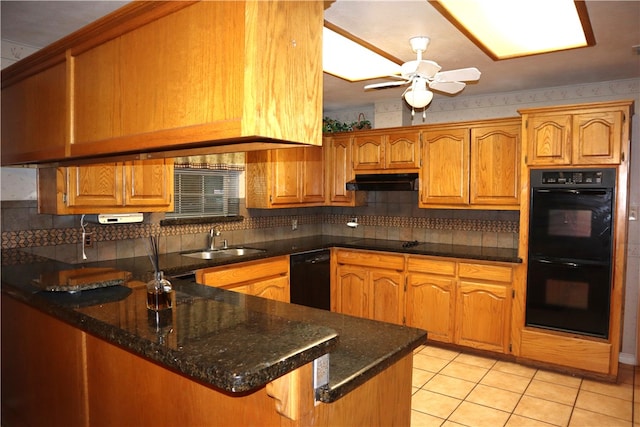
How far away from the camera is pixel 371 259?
175 inches

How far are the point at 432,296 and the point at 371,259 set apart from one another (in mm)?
704

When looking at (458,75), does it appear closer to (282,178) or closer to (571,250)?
(571,250)

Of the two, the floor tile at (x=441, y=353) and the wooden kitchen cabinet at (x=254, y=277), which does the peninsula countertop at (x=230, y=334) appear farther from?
the floor tile at (x=441, y=353)

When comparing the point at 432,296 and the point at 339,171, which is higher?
the point at 339,171

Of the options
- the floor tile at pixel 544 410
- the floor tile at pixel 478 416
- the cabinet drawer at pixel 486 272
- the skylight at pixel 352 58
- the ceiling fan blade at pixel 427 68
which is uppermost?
the skylight at pixel 352 58

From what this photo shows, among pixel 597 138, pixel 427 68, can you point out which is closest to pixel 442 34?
pixel 427 68

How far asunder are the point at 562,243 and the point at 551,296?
1.46ft

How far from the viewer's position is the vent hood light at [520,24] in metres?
2.45

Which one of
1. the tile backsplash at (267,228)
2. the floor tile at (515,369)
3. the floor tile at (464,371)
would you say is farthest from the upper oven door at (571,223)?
the floor tile at (464,371)

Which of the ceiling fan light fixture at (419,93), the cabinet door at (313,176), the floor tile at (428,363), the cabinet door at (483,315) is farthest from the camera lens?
the cabinet door at (313,176)

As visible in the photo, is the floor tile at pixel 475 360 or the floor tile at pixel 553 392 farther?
the floor tile at pixel 475 360

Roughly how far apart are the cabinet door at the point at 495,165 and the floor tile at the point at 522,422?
5.71 feet

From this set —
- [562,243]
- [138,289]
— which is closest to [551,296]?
[562,243]

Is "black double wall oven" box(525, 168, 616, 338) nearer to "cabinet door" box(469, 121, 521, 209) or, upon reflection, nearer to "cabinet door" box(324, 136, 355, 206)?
"cabinet door" box(469, 121, 521, 209)
